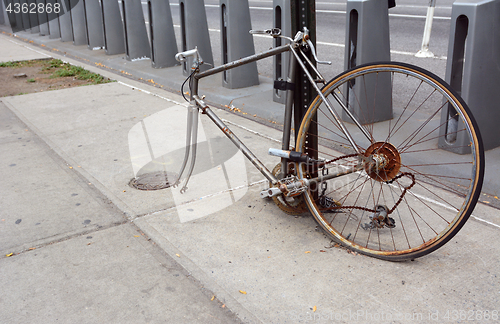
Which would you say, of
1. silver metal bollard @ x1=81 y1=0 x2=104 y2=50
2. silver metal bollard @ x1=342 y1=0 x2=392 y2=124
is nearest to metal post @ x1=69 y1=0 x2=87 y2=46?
silver metal bollard @ x1=81 y1=0 x2=104 y2=50

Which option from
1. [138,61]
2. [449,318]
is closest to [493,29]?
[449,318]

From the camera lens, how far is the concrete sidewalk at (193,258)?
7.85 ft

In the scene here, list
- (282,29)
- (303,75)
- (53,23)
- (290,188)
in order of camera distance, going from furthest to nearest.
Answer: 1. (53,23)
2. (282,29)
3. (303,75)
4. (290,188)

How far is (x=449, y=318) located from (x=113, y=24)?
8903 millimetres

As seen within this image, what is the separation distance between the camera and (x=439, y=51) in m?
8.74

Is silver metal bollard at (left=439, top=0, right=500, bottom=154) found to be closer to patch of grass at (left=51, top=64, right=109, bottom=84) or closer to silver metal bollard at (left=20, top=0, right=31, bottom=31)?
patch of grass at (left=51, top=64, right=109, bottom=84)

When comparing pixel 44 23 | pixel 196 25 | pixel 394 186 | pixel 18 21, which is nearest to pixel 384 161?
pixel 394 186

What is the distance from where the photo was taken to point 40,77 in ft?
26.8

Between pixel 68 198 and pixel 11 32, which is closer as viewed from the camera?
pixel 68 198

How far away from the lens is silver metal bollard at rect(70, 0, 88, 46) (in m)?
11.1

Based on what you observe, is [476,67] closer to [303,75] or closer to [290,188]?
[303,75]

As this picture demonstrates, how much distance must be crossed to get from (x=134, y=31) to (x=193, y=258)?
6769 millimetres

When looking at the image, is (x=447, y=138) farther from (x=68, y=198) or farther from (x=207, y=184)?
(x=68, y=198)

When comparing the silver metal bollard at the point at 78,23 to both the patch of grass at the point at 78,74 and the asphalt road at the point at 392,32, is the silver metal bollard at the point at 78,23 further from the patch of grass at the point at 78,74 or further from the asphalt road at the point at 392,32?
the patch of grass at the point at 78,74
